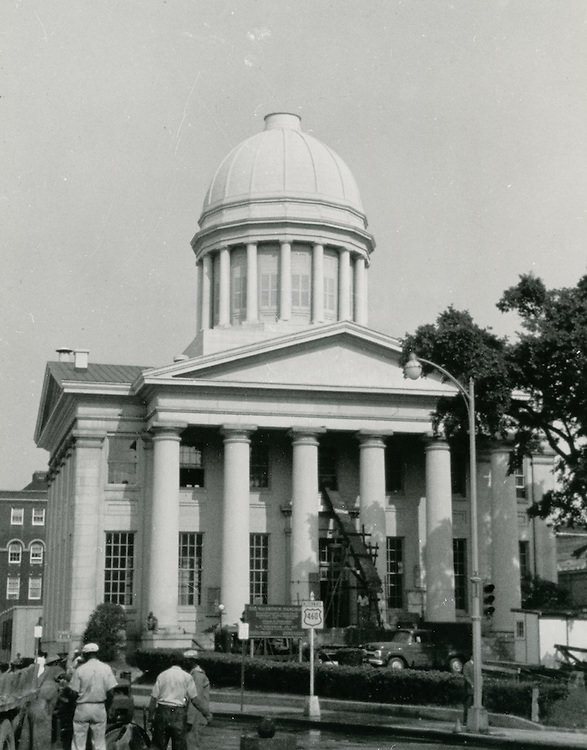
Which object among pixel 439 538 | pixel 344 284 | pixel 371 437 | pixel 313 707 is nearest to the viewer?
pixel 313 707

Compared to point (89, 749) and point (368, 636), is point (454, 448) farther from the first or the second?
point (89, 749)

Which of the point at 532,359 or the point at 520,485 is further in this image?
the point at 520,485

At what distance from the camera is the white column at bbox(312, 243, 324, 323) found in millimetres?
63250

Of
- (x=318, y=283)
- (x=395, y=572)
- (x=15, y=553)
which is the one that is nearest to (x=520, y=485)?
(x=395, y=572)

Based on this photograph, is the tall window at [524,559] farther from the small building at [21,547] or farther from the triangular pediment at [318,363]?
the small building at [21,547]

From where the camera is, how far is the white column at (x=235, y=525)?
5234cm

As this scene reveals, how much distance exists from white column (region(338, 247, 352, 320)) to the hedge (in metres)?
26.1

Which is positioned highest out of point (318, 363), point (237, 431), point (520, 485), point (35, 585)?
point (318, 363)

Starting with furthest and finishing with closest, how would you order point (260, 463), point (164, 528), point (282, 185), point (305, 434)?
point (282, 185) → point (260, 463) → point (305, 434) → point (164, 528)

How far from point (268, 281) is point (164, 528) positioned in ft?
55.2

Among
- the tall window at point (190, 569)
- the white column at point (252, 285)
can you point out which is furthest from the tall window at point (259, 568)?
the white column at point (252, 285)

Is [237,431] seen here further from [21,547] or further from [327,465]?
[21,547]

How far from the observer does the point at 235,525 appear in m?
52.8

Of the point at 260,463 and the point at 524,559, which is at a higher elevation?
the point at 260,463
